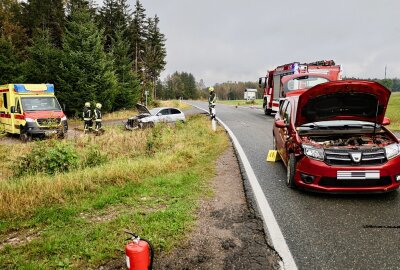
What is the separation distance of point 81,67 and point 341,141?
23.5 m

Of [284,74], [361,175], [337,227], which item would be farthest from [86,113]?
[337,227]

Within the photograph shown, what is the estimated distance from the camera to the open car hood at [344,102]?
5.70 m

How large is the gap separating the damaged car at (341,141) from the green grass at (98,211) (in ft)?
6.22

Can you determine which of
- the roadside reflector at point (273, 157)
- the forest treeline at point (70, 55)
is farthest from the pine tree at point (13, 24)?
the roadside reflector at point (273, 157)

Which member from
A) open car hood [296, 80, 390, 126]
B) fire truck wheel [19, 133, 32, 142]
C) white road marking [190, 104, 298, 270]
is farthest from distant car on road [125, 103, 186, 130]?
open car hood [296, 80, 390, 126]

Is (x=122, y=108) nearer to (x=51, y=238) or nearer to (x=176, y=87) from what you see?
(x=51, y=238)

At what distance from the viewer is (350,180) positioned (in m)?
4.95

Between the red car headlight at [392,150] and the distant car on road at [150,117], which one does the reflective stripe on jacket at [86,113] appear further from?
the red car headlight at [392,150]

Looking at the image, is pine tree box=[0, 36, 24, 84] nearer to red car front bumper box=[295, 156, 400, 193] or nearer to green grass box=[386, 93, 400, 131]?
green grass box=[386, 93, 400, 131]

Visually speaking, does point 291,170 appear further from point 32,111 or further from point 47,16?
point 47,16

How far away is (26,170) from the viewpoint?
25.1 ft

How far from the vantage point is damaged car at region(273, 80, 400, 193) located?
16.3 feet

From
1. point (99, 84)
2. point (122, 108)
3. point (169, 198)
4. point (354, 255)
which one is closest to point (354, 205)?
point (354, 255)

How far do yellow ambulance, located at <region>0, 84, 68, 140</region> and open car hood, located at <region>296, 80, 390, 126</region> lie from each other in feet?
42.3
